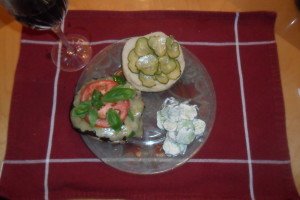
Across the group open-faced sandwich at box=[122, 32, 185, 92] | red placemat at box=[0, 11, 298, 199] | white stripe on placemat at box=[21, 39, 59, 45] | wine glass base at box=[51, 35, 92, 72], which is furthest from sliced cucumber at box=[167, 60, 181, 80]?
white stripe on placemat at box=[21, 39, 59, 45]

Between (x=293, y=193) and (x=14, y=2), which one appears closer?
(x=14, y=2)

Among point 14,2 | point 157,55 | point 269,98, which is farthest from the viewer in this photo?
point 269,98

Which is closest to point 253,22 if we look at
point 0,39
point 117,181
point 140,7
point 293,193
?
point 140,7

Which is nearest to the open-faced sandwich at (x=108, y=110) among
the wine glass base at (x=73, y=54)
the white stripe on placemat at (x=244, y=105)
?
the wine glass base at (x=73, y=54)

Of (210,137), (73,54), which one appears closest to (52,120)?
(73,54)

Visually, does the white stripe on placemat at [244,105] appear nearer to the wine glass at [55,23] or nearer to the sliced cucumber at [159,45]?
the sliced cucumber at [159,45]

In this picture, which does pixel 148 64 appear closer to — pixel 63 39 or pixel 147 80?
pixel 147 80

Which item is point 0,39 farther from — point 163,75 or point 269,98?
point 269,98
